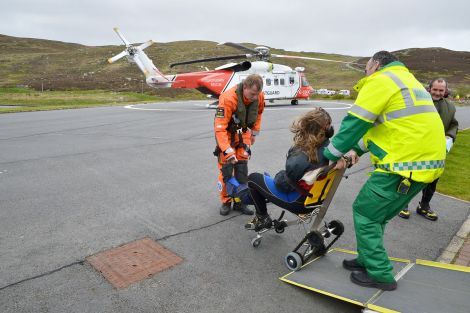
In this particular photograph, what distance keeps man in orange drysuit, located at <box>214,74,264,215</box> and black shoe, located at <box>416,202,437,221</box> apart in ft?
8.42

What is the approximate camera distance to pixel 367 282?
3287mm

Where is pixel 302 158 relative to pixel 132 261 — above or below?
above

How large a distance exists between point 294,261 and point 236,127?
7.23 feet

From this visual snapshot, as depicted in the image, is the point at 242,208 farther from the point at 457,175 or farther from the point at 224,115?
the point at 457,175

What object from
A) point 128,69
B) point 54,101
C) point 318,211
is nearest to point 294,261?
point 318,211

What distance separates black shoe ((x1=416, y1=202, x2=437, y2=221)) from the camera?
5.32 m

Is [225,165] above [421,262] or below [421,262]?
above

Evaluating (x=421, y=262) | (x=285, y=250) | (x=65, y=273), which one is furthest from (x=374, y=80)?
(x=65, y=273)

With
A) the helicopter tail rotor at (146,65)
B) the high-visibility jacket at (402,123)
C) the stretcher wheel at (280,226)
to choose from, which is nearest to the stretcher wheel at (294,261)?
the stretcher wheel at (280,226)

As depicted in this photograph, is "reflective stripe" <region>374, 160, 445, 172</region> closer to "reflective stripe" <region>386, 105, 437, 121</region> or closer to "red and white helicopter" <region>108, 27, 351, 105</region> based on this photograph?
"reflective stripe" <region>386, 105, 437, 121</region>

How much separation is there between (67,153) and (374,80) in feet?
27.2

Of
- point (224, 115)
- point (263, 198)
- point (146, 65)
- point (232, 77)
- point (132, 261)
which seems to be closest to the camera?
point (132, 261)

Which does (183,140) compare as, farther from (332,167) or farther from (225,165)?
(332,167)

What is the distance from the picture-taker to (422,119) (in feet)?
9.80
